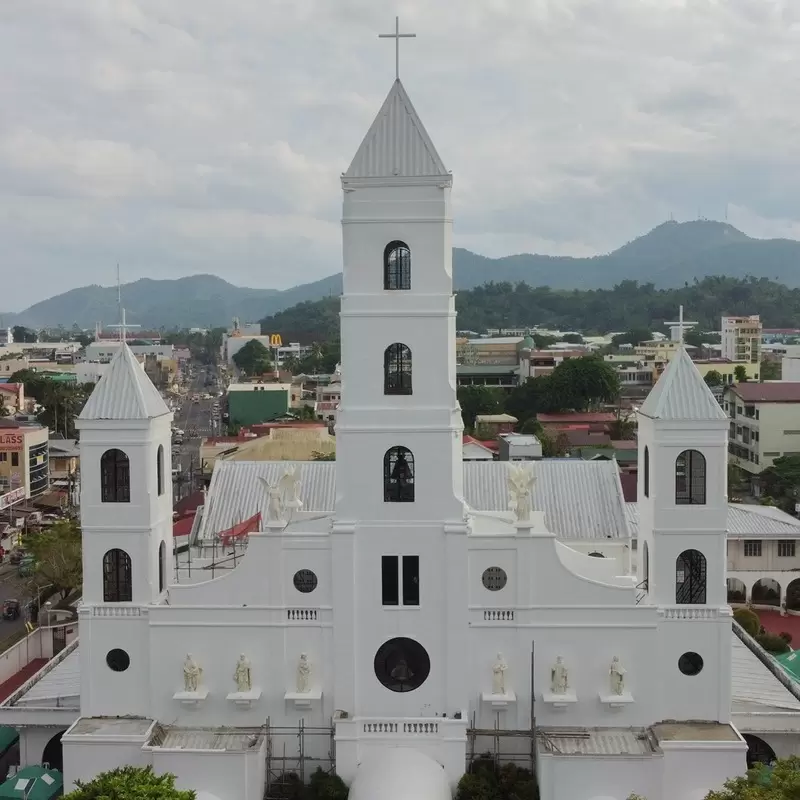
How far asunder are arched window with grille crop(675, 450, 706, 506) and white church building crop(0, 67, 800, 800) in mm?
52

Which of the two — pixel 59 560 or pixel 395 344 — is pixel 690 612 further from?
pixel 59 560

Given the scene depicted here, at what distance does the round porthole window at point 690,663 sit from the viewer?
2806 cm

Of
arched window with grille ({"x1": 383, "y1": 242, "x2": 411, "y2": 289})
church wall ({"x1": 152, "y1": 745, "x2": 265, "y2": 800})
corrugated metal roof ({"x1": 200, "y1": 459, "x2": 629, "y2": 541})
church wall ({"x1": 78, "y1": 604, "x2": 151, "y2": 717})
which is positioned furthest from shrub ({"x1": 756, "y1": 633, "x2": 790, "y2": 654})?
church wall ({"x1": 78, "y1": 604, "x2": 151, "y2": 717})

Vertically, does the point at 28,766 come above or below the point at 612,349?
below

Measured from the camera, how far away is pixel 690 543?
1111 inches

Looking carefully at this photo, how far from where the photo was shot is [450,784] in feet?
86.7

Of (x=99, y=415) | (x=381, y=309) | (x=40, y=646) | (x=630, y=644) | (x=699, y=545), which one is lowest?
(x=40, y=646)

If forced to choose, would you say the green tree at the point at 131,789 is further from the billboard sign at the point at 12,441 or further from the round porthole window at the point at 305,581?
the billboard sign at the point at 12,441

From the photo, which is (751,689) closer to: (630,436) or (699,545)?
(699,545)

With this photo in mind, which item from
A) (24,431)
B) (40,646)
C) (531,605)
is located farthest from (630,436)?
(531,605)

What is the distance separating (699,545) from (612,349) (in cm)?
14899

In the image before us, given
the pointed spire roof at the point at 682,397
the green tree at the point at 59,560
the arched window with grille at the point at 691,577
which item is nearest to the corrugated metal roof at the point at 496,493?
the green tree at the point at 59,560

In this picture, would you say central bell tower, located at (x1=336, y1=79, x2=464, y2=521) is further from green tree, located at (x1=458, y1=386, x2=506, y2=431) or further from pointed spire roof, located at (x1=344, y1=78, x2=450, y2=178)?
green tree, located at (x1=458, y1=386, x2=506, y2=431)

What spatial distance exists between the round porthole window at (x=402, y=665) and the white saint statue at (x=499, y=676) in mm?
1686
